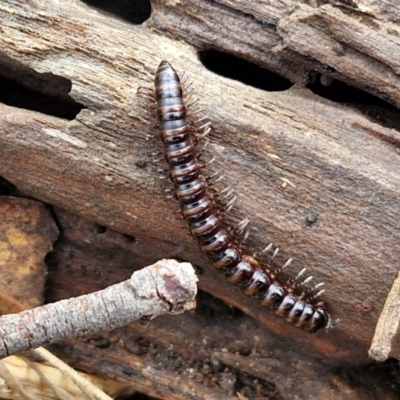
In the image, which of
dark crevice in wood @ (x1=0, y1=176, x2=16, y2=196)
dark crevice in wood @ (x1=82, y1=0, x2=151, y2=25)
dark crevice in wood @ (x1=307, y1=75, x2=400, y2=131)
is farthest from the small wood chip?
dark crevice in wood @ (x1=0, y1=176, x2=16, y2=196)

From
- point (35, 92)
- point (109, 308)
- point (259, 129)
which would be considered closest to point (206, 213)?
point (259, 129)

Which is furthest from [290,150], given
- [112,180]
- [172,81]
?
[112,180]

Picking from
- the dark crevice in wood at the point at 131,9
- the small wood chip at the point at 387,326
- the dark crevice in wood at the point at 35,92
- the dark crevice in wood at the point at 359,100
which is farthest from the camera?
the dark crevice in wood at the point at 131,9

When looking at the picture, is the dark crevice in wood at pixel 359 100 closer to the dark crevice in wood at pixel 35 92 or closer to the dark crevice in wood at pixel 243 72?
the dark crevice in wood at pixel 243 72

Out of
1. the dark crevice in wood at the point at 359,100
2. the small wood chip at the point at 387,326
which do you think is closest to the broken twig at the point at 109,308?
Answer: the small wood chip at the point at 387,326

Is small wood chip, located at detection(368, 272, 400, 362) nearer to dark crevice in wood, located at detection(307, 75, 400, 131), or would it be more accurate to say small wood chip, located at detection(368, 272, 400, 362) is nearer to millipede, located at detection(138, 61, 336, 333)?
millipede, located at detection(138, 61, 336, 333)

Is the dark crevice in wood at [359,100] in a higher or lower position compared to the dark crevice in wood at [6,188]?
higher

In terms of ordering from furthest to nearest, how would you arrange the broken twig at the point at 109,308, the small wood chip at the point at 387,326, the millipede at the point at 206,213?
the millipede at the point at 206,213, the small wood chip at the point at 387,326, the broken twig at the point at 109,308
